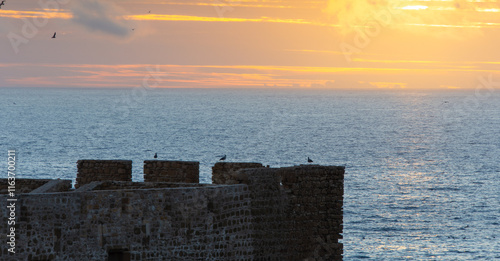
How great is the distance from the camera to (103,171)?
20.8 metres

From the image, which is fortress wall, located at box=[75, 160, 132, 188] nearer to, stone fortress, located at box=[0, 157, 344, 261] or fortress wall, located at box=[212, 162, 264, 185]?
stone fortress, located at box=[0, 157, 344, 261]

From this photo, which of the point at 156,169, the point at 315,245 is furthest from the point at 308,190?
the point at 156,169

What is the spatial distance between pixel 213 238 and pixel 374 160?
10840 centimetres

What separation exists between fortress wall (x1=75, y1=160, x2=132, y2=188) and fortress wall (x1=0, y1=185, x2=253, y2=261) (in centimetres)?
485

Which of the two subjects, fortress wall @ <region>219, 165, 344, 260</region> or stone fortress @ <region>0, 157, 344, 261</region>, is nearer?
stone fortress @ <region>0, 157, 344, 261</region>

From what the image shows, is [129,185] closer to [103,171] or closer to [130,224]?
[103,171]

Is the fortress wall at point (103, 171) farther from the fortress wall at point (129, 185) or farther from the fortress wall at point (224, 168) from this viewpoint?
the fortress wall at point (224, 168)

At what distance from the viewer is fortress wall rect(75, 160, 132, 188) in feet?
67.4

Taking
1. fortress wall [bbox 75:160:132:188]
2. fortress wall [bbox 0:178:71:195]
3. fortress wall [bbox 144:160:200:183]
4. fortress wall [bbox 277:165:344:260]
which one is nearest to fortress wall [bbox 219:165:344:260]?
fortress wall [bbox 277:165:344:260]

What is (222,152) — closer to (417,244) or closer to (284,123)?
(417,244)

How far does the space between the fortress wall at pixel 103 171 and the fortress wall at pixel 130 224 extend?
15.9ft

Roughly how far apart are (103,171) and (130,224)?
536 centimetres

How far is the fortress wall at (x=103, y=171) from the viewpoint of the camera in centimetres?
2055

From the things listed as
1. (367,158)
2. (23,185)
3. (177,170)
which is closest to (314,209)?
(177,170)
